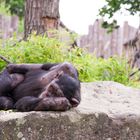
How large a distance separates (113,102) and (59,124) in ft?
2.22

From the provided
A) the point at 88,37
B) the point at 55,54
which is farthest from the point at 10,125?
the point at 88,37

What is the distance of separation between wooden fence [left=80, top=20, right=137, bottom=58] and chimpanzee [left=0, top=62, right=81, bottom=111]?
978 centimetres

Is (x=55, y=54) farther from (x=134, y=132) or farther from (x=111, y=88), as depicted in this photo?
(x=134, y=132)

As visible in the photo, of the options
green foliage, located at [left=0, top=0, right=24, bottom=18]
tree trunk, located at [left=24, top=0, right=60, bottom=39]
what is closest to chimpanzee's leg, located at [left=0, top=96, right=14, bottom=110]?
tree trunk, located at [left=24, top=0, right=60, bottom=39]

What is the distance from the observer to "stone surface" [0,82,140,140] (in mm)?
2990

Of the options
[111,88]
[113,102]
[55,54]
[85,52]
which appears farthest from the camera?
[85,52]

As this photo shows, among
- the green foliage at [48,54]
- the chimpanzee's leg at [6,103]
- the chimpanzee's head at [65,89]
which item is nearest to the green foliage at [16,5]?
the green foliage at [48,54]

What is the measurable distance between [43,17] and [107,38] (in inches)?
312

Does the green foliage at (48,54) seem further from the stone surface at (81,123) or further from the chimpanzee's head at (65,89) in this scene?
the chimpanzee's head at (65,89)

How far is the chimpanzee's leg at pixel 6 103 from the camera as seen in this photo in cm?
321

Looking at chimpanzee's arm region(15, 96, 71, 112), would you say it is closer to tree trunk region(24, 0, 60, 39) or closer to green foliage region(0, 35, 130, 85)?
green foliage region(0, 35, 130, 85)

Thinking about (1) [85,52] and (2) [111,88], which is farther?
(1) [85,52]

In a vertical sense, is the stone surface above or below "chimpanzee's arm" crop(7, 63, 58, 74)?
below

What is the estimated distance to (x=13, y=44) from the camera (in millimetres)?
5016
